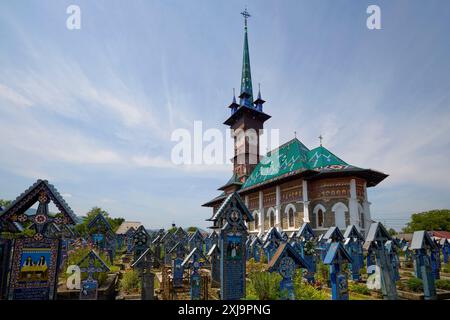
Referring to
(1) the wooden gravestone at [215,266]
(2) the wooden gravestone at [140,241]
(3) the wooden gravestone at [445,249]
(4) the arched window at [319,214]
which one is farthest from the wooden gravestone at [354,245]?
(2) the wooden gravestone at [140,241]

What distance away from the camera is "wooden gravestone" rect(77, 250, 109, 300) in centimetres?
732

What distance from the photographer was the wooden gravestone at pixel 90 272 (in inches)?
288

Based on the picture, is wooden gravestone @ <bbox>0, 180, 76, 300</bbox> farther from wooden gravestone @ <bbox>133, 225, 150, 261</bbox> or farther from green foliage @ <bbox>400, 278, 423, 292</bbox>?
green foliage @ <bbox>400, 278, 423, 292</bbox>

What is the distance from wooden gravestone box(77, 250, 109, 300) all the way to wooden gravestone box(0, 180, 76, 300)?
88cm

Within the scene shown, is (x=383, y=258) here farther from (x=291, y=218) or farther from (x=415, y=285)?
(x=291, y=218)

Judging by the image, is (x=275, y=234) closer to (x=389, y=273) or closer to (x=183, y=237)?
(x=389, y=273)

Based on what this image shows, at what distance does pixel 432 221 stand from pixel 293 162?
3982cm

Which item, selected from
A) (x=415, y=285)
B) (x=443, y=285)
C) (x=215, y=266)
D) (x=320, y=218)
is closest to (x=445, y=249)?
(x=320, y=218)

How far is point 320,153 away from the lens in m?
26.6

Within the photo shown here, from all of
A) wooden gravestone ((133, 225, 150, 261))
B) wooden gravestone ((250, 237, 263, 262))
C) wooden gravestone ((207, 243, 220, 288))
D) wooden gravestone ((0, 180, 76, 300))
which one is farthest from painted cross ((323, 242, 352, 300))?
wooden gravestone ((250, 237, 263, 262))

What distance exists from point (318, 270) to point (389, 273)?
14.9ft

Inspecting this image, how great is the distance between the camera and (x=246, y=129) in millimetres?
40312

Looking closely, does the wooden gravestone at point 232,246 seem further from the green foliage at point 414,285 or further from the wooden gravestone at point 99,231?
the wooden gravestone at point 99,231

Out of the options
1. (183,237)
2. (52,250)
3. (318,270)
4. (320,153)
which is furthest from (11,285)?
(320,153)
